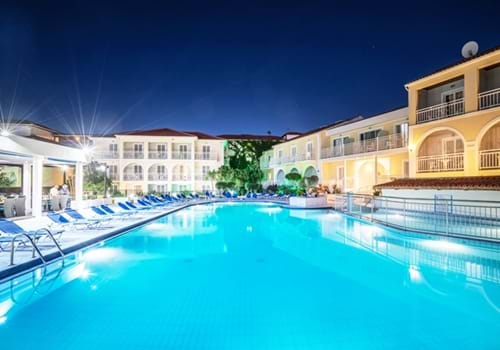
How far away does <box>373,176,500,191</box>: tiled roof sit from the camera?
1181 centimetres

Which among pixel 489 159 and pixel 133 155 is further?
pixel 133 155

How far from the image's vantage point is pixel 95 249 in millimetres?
8727

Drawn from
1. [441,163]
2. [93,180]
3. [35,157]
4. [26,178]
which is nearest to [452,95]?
[441,163]

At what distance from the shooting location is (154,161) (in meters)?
32.6

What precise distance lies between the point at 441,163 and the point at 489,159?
2.47 metres

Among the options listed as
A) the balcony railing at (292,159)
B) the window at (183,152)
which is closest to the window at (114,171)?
the window at (183,152)

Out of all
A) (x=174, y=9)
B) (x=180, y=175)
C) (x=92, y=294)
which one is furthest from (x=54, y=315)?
(x=180, y=175)

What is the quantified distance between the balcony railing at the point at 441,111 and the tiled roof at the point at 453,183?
3.43 meters

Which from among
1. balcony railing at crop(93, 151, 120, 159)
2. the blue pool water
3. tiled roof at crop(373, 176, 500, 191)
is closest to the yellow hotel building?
tiled roof at crop(373, 176, 500, 191)

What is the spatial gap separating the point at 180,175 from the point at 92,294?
29008mm

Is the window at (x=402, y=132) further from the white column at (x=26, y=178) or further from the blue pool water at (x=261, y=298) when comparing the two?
the white column at (x=26, y=178)

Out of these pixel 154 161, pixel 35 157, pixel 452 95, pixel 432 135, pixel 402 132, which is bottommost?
pixel 35 157

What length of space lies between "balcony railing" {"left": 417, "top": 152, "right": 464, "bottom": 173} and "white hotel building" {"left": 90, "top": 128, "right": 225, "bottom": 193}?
22016mm

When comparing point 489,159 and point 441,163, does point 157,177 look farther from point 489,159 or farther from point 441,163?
point 489,159
